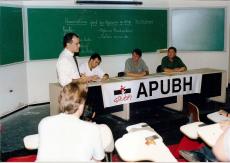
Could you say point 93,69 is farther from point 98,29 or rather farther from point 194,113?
point 194,113

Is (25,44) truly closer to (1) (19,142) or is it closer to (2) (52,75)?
(2) (52,75)

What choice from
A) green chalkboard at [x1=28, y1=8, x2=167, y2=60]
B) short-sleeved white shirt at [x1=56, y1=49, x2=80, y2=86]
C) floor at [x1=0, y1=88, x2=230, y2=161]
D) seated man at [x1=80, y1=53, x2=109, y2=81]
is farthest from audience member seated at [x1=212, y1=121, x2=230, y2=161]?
green chalkboard at [x1=28, y1=8, x2=167, y2=60]

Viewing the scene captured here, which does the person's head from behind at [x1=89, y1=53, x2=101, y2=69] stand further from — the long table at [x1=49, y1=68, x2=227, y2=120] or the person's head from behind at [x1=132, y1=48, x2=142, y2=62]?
the person's head from behind at [x1=132, y1=48, x2=142, y2=62]

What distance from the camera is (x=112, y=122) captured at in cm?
519

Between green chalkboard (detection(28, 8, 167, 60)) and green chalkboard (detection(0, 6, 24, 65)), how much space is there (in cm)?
27

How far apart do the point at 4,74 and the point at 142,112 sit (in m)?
2.42

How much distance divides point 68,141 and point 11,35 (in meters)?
A: 4.20

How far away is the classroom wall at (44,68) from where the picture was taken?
5.78 m

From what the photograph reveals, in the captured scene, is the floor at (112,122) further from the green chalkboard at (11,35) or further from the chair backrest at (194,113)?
the green chalkboard at (11,35)

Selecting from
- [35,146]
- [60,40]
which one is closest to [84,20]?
[60,40]

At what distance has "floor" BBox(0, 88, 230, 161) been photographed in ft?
14.1

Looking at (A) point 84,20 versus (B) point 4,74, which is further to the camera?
(A) point 84,20

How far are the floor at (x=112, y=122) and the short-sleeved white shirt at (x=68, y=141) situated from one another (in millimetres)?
2235

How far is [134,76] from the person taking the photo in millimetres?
5359
